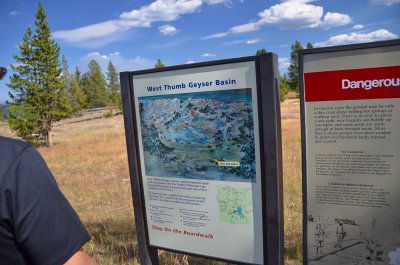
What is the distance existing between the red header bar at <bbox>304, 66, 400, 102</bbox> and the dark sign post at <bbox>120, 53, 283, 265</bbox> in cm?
27

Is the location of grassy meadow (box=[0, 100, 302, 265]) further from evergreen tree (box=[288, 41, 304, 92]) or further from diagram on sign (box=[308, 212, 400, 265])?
evergreen tree (box=[288, 41, 304, 92])

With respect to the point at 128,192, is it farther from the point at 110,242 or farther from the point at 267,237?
the point at 267,237

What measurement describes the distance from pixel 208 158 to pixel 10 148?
1.91 metres

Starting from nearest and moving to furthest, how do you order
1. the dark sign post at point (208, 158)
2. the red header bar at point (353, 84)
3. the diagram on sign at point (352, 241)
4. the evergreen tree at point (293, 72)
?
the red header bar at point (353, 84) < the diagram on sign at point (352, 241) < the dark sign post at point (208, 158) < the evergreen tree at point (293, 72)

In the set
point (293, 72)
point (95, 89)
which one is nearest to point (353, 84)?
point (293, 72)

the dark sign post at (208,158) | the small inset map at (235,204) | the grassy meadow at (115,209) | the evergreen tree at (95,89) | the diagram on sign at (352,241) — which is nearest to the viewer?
the diagram on sign at (352,241)

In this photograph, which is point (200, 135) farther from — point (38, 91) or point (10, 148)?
point (38, 91)

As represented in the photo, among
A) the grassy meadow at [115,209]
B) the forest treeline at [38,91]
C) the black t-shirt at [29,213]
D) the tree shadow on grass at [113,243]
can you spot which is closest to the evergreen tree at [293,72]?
the forest treeline at [38,91]

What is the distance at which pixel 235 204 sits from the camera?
2877mm

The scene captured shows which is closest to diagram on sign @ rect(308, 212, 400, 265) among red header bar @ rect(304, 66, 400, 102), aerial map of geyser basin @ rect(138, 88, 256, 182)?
aerial map of geyser basin @ rect(138, 88, 256, 182)

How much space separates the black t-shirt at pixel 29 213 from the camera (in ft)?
3.79

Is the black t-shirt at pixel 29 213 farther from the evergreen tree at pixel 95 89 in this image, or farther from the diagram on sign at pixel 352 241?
the evergreen tree at pixel 95 89

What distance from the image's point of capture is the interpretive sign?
238cm

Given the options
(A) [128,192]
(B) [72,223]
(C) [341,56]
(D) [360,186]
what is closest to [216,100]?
(C) [341,56]
